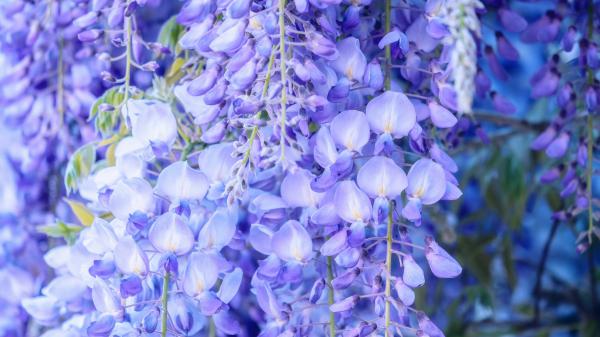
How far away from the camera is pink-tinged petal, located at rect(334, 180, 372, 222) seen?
667 millimetres

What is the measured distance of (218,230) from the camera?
0.71 m

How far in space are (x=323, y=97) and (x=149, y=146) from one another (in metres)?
0.15

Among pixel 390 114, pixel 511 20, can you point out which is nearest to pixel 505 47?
pixel 511 20

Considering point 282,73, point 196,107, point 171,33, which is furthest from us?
point 171,33

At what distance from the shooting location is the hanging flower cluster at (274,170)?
26.5 inches

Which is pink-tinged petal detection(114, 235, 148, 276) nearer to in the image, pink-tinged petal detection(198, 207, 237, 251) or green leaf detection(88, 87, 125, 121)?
pink-tinged petal detection(198, 207, 237, 251)

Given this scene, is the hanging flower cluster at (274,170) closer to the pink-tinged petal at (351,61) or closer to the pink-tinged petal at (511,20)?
the pink-tinged petal at (351,61)

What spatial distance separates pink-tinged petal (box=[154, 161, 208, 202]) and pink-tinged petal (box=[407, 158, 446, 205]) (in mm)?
153

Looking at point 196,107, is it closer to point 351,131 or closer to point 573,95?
point 351,131

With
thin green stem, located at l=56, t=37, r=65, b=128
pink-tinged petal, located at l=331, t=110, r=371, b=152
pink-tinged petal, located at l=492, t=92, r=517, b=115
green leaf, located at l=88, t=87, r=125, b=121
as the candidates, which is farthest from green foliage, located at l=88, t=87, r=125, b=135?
pink-tinged petal, located at l=492, t=92, r=517, b=115

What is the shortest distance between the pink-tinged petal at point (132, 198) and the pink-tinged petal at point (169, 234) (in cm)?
3

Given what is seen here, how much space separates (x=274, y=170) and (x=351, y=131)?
9cm

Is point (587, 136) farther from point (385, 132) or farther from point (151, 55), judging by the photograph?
point (151, 55)

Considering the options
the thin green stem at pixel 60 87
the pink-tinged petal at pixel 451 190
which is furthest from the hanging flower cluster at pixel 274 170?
the thin green stem at pixel 60 87
